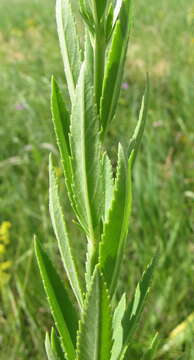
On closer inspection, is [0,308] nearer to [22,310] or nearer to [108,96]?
[22,310]

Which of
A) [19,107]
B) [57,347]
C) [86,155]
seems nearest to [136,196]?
[19,107]

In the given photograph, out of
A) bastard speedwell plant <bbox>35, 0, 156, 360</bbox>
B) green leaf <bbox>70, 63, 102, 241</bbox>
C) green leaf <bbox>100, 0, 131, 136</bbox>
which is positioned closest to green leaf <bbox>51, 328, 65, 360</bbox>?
bastard speedwell plant <bbox>35, 0, 156, 360</bbox>

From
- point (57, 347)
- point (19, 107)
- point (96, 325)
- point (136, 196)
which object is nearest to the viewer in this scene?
point (96, 325)

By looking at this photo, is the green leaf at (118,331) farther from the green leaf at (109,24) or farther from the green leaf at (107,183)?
the green leaf at (109,24)

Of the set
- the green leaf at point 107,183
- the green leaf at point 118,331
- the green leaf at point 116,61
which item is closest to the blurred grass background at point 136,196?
the green leaf at point 118,331

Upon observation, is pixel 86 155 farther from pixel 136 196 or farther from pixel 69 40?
pixel 136 196

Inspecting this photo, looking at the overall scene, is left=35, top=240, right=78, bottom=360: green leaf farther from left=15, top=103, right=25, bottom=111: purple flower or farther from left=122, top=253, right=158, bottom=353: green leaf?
left=15, top=103, right=25, bottom=111: purple flower
